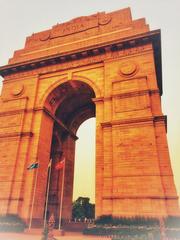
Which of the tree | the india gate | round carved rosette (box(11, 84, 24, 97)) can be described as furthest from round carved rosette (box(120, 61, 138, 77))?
the tree

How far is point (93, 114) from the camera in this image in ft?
92.9

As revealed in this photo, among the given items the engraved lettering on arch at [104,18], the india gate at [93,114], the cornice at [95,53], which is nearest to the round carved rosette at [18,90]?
the india gate at [93,114]

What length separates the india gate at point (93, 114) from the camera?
1514 centimetres

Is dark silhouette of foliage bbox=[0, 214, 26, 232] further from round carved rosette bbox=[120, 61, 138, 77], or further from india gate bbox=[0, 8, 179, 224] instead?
round carved rosette bbox=[120, 61, 138, 77]

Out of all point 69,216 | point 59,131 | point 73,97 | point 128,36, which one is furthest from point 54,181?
point 128,36

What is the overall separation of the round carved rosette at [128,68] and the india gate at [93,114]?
9 cm

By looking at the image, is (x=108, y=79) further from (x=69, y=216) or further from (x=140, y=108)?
(x=69, y=216)

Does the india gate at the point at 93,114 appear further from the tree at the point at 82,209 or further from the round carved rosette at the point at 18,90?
the tree at the point at 82,209

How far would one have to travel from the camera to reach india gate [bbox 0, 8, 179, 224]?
15.1 metres

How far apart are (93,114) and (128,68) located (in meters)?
10.1

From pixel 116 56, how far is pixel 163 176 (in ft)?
38.3

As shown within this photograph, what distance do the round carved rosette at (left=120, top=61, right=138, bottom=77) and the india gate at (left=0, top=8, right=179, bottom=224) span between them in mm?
90

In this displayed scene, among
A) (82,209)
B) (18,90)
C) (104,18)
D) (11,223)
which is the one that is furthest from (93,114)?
(82,209)

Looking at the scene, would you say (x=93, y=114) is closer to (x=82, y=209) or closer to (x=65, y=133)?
(x=65, y=133)
